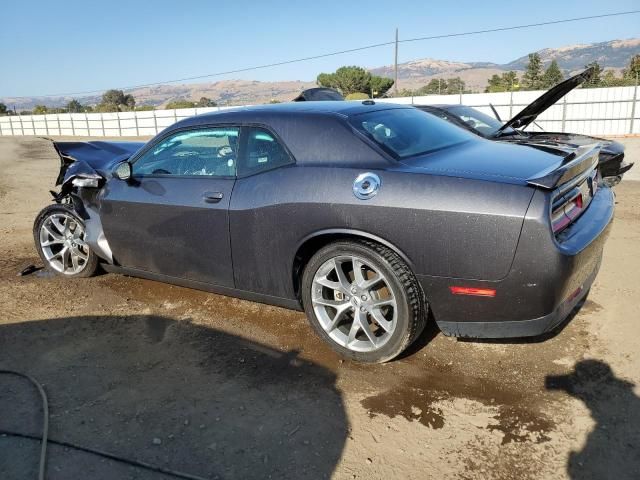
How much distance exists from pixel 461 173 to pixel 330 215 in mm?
768

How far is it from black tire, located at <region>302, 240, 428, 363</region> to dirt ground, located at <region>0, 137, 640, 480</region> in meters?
0.16

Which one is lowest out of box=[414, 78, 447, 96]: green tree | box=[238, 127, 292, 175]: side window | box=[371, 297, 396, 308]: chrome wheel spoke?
box=[371, 297, 396, 308]: chrome wheel spoke

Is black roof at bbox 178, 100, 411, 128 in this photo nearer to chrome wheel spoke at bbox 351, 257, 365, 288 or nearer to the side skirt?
chrome wheel spoke at bbox 351, 257, 365, 288

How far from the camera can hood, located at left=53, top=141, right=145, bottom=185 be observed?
472cm

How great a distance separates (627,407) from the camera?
257 cm

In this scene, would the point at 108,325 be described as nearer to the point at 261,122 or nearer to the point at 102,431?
the point at 102,431

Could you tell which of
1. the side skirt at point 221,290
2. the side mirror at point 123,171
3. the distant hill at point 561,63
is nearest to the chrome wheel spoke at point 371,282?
the side skirt at point 221,290

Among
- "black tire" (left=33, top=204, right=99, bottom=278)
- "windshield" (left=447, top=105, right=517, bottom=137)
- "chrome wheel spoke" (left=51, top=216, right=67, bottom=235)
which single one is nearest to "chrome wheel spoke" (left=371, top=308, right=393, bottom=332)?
"black tire" (left=33, top=204, right=99, bottom=278)

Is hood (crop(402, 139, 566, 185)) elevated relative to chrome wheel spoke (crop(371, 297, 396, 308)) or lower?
elevated

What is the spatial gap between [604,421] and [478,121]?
601 centimetres

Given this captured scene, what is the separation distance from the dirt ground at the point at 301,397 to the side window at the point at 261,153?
1189 mm

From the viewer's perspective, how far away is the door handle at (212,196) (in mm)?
3498

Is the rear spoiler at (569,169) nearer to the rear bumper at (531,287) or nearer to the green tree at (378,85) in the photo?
the rear bumper at (531,287)

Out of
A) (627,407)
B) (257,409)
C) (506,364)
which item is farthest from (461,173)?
(257,409)
